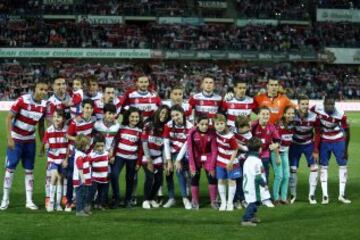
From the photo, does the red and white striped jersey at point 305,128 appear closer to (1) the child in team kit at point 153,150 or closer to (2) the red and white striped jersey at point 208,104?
(2) the red and white striped jersey at point 208,104

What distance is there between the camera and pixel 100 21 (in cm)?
4853

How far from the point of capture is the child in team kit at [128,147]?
10.4m

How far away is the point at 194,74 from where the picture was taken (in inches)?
1839

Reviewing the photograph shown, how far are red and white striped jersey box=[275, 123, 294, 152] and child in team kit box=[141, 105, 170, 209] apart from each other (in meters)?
2.03

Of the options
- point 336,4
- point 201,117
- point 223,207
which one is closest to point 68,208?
point 223,207

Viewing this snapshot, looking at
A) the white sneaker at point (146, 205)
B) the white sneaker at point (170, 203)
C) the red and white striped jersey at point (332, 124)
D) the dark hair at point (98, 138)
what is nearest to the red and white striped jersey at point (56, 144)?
the dark hair at point (98, 138)

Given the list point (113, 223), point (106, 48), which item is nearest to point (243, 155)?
point (113, 223)

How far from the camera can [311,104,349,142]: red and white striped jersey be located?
11.0m

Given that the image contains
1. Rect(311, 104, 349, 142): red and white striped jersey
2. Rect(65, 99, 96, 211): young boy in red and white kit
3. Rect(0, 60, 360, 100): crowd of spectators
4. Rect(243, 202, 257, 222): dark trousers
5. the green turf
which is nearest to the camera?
the green turf

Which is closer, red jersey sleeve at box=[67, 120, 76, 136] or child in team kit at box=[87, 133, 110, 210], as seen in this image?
child in team kit at box=[87, 133, 110, 210]

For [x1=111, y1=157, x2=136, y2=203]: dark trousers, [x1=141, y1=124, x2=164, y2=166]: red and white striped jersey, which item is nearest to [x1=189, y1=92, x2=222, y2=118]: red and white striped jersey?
[x1=141, y1=124, x2=164, y2=166]: red and white striped jersey

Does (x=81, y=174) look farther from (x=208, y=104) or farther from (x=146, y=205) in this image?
(x=208, y=104)

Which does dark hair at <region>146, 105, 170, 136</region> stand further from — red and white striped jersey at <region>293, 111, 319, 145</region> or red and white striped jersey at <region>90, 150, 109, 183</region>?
red and white striped jersey at <region>293, 111, 319, 145</region>

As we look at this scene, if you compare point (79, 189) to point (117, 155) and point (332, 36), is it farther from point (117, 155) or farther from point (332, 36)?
point (332, 36)
